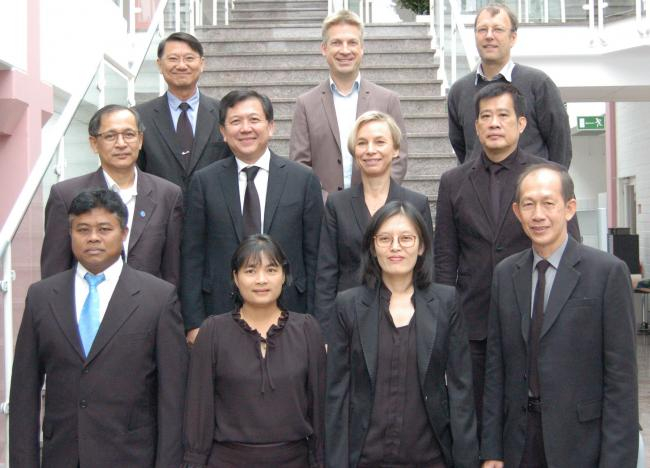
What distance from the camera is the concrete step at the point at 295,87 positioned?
28.1 ft

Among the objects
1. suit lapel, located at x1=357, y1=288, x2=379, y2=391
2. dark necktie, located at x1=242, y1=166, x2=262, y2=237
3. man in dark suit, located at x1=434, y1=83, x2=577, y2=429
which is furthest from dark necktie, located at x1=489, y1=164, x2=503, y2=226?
dark necktie, located at x1=242, y1=166, x2=262, y2=237

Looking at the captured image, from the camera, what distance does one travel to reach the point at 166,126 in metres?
4.61

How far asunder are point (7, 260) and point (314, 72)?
517 centimetres

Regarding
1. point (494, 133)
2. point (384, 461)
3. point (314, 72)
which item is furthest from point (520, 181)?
point (314, 72)

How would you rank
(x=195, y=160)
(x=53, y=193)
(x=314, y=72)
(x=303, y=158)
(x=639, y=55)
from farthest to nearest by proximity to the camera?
(x=639, y=55)
(x=314, y=72)
(x=303, y=158)
(x=195, y=160)
(x=53, y=193)

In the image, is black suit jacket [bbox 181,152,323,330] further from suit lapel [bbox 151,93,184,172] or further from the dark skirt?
the dark skirt

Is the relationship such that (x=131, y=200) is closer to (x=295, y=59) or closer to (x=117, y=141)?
(x=117, y=141)

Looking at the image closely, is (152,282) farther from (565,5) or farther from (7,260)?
(565,5)

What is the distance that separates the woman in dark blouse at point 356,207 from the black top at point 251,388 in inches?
15.5

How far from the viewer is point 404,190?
3.96m

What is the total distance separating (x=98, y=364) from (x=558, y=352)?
1.64 m

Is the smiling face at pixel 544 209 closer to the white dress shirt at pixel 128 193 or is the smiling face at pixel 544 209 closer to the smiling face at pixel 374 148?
the smiling face at pixel 374 148

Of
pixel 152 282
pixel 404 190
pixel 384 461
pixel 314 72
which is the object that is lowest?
pixel 384 461

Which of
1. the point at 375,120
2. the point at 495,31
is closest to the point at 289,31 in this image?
the point at 495,31
